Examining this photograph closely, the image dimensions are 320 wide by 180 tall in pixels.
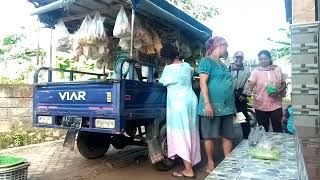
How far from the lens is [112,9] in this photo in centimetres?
512

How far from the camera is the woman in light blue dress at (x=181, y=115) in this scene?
14.7ft

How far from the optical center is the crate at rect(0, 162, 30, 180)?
3770 millimetres

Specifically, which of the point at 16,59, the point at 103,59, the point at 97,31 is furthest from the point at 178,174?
the point at 16,59

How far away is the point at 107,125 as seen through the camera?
13.8 ft

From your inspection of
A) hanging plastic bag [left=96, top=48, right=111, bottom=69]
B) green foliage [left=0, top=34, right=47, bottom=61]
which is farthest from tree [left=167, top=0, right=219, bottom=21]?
hanging plastic bag [left=96, top=48, right=111, bottom=69]

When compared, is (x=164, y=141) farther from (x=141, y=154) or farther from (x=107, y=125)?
(x=141, y=154)

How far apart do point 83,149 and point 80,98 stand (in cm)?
141

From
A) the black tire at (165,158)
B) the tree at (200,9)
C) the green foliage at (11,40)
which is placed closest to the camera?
the black tire at (165,158)

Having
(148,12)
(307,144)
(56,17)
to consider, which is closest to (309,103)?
(307,144)

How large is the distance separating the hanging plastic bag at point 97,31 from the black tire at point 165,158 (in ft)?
5.33

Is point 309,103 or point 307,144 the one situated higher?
point 309,103

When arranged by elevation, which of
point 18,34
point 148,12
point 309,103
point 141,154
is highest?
point 18,34

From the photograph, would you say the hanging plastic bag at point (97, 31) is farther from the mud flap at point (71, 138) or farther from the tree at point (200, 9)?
the tree at point (200, 9)

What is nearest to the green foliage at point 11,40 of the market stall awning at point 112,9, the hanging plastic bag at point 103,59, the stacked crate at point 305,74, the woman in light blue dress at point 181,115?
the hanging plastic bag at point 103,59
